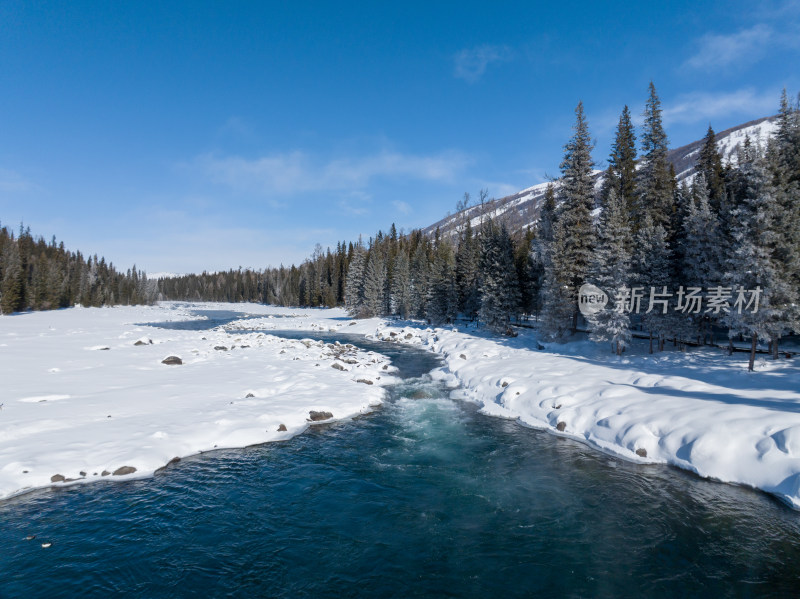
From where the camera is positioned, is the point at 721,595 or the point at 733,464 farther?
the point at 733,464

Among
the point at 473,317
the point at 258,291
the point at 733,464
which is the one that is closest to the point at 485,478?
the point at 733,464

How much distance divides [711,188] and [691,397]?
32.3 metres

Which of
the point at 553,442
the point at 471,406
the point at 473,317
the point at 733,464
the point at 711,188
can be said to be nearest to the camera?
the point at 733,464

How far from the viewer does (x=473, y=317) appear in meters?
59.2

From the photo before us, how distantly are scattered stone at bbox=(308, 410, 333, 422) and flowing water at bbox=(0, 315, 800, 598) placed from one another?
3.34 m

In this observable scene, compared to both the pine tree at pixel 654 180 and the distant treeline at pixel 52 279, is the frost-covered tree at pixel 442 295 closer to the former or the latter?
the pine tree at pixel 654 180

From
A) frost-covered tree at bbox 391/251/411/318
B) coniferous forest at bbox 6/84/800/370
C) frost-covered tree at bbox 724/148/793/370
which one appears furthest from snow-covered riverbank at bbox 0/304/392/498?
frost-covered tree at bbox 391/251/411/318

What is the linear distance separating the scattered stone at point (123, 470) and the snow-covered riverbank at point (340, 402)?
0.45ft

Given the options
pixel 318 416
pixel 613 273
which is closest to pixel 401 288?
pixel 613 273

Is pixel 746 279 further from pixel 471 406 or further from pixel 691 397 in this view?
pixel 471 406

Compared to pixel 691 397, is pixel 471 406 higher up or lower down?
lower down

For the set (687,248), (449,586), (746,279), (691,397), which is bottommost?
(449,586)

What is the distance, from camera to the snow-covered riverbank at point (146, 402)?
11.9 m

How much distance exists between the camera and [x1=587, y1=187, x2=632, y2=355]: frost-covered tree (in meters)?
27.6
